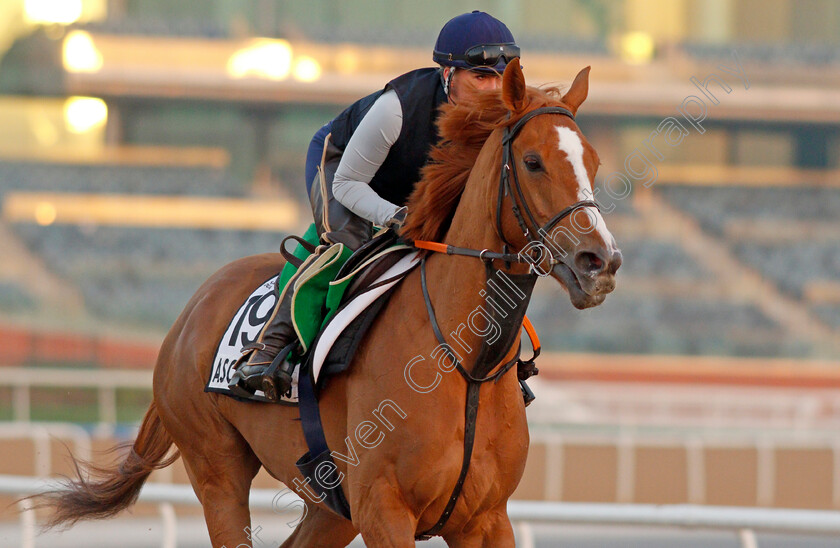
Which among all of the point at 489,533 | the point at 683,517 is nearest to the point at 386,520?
the point at 489,533

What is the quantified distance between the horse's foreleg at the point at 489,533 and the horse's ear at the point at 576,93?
3.69 ft

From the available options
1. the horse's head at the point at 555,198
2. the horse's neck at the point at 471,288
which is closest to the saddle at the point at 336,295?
the horse's neck at the point at 471,288

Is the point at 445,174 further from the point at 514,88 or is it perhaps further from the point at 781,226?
the point at 781,226

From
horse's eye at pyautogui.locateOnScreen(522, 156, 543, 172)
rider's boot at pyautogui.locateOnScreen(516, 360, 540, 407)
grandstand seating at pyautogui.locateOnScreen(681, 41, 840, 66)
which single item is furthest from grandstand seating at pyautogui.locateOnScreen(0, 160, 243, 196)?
horse's eye at pyautogui.locateOnScreen(522, 156, 543, 172)

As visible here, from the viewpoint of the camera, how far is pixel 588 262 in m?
2.59

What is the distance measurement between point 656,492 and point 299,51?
53.9 feet

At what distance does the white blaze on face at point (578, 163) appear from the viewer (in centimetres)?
261

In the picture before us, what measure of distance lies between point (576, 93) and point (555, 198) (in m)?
0.43

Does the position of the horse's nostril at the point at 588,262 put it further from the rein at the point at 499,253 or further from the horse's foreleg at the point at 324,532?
the horse's foreleg at the point at 324,532

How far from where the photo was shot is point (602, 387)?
1558cm

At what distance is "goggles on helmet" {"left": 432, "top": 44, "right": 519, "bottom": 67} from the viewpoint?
3.22 metres

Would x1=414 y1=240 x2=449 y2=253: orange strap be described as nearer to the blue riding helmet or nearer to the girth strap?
the girth strap

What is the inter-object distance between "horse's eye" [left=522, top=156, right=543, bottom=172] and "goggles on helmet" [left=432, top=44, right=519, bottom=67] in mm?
538

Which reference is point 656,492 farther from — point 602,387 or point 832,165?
point 832,165
